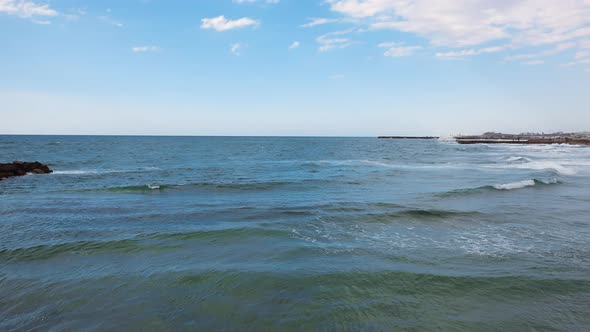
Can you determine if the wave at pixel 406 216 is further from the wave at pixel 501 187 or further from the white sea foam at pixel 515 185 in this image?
the white sea foam at pixel 515 185

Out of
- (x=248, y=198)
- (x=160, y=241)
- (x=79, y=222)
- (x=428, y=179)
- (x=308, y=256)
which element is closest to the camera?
(x=308, y=256)

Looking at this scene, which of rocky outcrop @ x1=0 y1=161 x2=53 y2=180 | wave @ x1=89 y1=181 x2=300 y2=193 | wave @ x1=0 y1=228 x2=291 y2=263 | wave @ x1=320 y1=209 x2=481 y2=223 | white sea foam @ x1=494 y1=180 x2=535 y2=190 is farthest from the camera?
rocky outcrop @ x1=0 y1=161 x2=53 y2=180

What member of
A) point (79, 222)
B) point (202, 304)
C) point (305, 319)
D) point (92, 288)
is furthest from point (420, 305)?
point (79, 222)

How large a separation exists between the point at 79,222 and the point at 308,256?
9.73 meters

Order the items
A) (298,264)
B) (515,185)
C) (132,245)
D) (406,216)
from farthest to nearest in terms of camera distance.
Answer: (515,185) → (406,216) → (132,245) → (298,264)

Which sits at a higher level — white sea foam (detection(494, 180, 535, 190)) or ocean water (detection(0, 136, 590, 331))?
white sea foam (detection(494, 180, 535, 190))

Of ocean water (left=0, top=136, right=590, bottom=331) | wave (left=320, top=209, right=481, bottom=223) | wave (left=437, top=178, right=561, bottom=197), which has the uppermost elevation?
wave (left=437, top=178, right=561, bottom=197)

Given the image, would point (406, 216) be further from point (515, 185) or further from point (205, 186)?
point (205, 186)

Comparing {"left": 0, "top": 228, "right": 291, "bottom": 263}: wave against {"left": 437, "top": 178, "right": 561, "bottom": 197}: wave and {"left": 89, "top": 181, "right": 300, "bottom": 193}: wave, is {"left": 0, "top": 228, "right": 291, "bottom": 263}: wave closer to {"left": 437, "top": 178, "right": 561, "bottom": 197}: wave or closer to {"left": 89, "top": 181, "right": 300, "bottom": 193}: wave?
{"left": 89, "top": 181, "right": 300, "bottom": 193}: wave

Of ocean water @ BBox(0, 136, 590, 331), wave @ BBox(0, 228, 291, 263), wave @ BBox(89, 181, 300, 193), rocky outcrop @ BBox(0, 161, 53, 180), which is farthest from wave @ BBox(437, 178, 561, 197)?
rocky outcrop @ BBox(0, 161, 53, 180)

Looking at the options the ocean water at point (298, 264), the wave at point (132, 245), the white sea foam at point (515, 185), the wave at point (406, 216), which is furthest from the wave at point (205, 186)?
the white sea foam at point (515, 185)

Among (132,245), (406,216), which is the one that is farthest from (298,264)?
(406,216)

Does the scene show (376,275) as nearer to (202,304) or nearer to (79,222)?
(202,304)

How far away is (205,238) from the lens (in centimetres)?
1145
